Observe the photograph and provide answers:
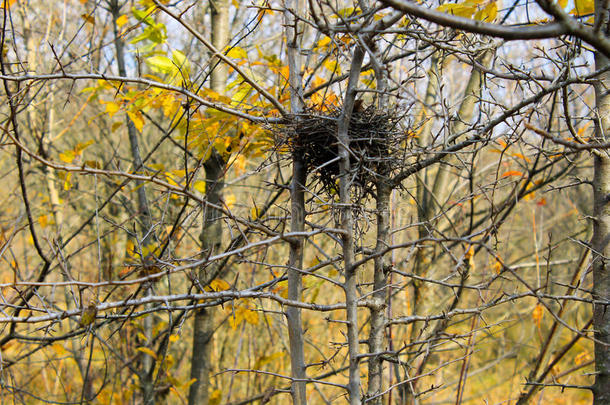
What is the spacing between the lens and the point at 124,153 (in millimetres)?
8125

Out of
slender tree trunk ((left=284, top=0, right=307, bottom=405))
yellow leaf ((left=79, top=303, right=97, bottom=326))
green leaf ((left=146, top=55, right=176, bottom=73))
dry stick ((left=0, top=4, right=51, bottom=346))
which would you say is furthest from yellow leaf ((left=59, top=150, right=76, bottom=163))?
yellow leaf ((left=79, top=303, right=97, bottom=326))

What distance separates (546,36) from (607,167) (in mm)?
1705

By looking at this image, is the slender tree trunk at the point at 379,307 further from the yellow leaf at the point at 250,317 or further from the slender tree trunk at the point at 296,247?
the yellow leaf at the point at 250,317

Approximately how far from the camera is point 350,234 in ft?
6.79

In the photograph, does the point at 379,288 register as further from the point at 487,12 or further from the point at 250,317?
the point at 487,12

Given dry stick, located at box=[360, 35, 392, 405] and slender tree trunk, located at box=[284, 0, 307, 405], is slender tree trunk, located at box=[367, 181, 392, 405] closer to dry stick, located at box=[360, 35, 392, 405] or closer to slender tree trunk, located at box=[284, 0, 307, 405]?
dry stick, located at box=[360, 35, 392, 405]

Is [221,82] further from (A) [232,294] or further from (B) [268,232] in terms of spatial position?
(A) [232,294]

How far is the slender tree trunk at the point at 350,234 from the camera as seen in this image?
201 cm

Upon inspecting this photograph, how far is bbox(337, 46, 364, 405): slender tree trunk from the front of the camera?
2.01 meters

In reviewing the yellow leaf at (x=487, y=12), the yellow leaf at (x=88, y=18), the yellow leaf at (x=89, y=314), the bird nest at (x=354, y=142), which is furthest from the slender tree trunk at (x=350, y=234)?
the yellow leaf at (x=88, y=18)

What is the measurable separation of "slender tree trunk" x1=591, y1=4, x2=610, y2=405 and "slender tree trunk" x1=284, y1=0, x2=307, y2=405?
142cm

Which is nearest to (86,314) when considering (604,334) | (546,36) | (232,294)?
(232,294)

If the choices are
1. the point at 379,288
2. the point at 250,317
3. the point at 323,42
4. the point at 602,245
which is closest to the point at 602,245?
the point at 602,245

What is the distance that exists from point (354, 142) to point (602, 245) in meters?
1.35
